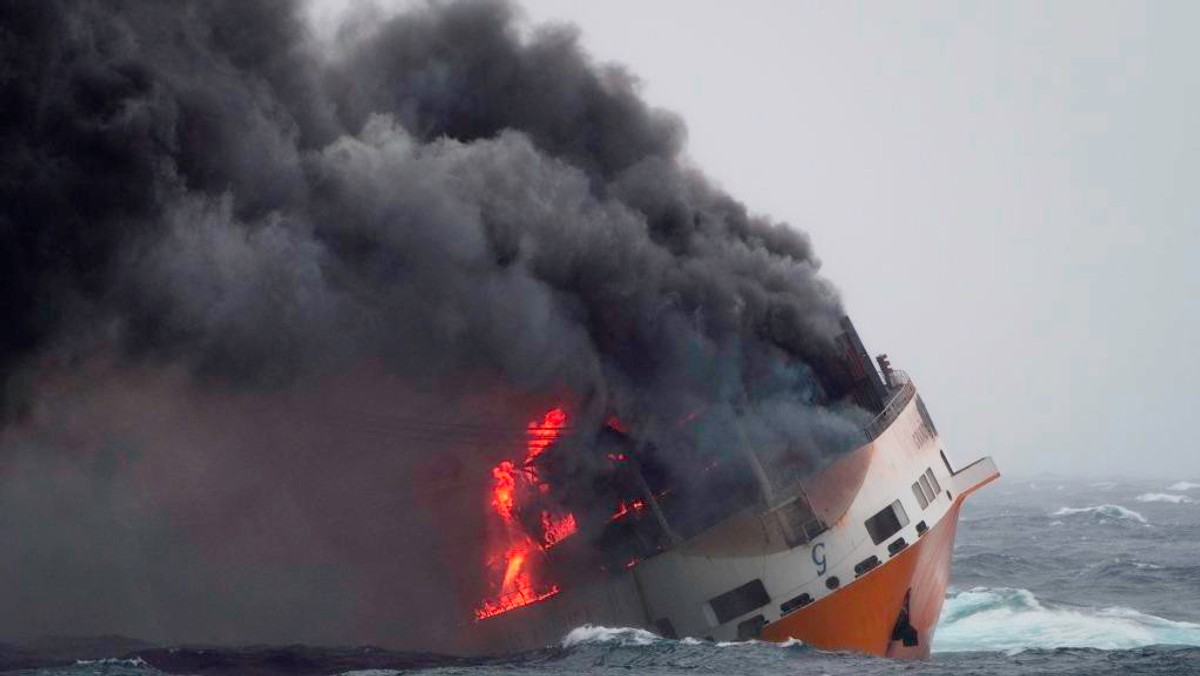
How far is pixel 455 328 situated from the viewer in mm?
34188

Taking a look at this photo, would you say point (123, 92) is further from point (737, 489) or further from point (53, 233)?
point (737, 489)

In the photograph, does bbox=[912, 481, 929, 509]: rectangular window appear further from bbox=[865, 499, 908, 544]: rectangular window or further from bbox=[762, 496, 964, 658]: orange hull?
bbox=[865, 499, 908, 544]: rectangular window

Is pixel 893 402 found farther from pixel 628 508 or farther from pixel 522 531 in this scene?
pixel 522 531

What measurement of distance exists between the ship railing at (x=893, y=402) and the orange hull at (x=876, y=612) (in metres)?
3.72

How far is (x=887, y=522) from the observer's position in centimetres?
3347

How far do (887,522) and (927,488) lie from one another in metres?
3.38

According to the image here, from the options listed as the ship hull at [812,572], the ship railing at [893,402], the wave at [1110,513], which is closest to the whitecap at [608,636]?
the ship hull at [812,572]

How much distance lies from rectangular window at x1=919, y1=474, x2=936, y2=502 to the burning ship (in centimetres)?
7

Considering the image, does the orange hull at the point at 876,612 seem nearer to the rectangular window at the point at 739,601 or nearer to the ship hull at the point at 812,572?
the ship hull at the point at 812,572

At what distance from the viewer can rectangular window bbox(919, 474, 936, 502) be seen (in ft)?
117

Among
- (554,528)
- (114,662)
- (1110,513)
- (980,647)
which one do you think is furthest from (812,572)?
(1110,513)

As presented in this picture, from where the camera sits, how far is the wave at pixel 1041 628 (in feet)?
127

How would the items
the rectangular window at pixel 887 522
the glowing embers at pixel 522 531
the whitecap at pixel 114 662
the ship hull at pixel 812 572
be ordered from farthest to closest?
the glowing embers at pixel 522 531
the rectangular window at pixel 887 522
the ship hull at pixel 812 572
the whitecap at pixel 114 662

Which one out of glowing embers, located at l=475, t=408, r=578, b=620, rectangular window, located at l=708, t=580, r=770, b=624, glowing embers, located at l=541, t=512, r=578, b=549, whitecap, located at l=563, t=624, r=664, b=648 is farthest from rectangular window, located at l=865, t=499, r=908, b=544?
glowing embers, located at l=541, t=512, r=578, b=549
